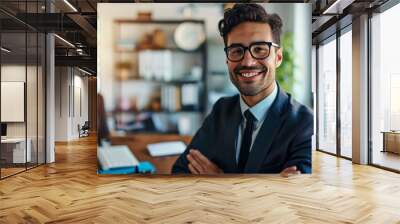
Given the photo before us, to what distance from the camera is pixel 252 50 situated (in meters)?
5.80

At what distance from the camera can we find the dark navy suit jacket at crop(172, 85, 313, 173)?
19.4 ft

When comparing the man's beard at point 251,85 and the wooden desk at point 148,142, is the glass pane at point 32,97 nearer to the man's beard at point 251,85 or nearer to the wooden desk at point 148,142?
the wooden desk at point 148,142

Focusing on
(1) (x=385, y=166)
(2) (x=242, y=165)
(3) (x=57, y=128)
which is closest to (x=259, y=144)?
(2) (x=242, y=165)

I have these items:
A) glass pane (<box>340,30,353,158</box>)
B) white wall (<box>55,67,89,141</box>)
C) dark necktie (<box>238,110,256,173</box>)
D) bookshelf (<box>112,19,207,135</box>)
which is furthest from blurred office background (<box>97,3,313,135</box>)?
white wall (<box>55,67,89,141</box>)

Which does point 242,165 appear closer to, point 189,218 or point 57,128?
point 189,218

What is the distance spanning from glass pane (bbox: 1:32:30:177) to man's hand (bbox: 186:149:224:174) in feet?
10.3

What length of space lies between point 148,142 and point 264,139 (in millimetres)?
1756

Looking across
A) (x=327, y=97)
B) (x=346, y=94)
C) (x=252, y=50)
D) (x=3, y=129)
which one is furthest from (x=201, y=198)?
(x=327, y=97)

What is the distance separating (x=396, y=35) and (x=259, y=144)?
3742 millimetres

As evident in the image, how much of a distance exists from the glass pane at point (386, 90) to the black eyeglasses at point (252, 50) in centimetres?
302

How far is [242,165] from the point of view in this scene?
600cm

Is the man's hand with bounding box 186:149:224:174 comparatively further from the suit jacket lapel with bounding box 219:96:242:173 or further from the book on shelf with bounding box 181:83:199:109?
the book on shelf with bounding box 181:83:199:109

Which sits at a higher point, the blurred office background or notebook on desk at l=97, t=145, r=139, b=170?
the blurred office background

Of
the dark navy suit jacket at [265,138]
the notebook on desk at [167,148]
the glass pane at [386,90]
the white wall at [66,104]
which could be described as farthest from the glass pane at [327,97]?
the white wall at [66,104]
